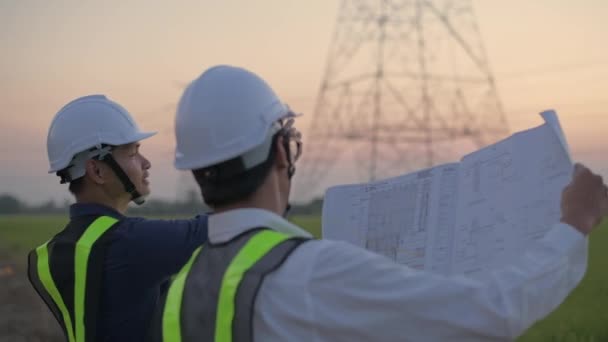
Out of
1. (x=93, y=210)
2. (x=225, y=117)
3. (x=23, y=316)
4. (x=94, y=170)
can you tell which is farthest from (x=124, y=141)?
(x=23, y=316)

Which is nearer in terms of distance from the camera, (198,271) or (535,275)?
(535,275)

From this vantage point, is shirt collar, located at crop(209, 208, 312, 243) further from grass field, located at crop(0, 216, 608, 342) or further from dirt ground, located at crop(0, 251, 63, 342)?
dirt ground, located at crop(0, 251, 63, 342)

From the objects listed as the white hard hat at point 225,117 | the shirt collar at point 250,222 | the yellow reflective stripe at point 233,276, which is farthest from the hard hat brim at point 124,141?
the yellow reflective stripe at point 233,276

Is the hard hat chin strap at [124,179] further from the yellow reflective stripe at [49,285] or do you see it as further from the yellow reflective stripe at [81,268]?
the yellow reflective stripe at [49,285]

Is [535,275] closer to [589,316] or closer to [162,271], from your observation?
[162,271]

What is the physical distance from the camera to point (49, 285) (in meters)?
3.50

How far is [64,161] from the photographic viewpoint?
12.1ft

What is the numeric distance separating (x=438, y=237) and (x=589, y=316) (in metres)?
8.25

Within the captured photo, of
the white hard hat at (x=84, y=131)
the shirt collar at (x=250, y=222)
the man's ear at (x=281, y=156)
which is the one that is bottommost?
the white hard hat at (x=84, y=131)

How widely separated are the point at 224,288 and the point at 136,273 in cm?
133

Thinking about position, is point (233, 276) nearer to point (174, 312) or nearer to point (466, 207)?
point (174, 312)

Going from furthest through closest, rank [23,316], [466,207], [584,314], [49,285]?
[23,316]
[584,314]
[49,285]
[466,207]

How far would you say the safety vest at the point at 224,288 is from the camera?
205cm

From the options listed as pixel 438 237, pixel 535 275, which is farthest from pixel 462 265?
pixel 535 275
